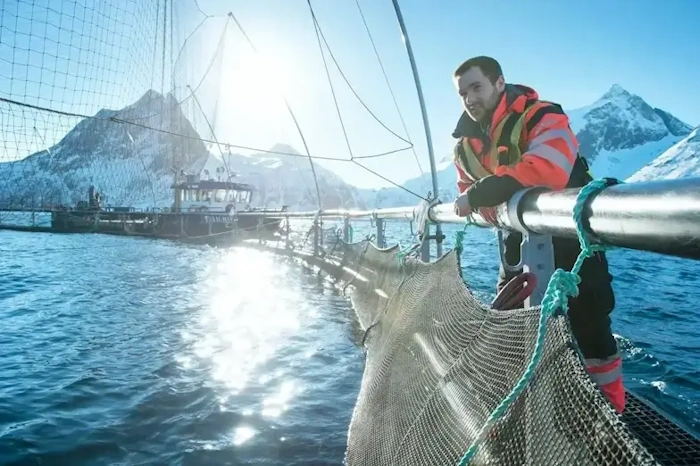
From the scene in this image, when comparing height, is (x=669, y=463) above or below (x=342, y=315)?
above

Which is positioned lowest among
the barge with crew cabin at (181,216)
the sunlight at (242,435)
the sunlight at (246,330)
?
the sunlight at (246,330)

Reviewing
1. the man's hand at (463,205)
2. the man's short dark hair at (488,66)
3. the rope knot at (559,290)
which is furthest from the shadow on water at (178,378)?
the man's short dark hair at (488,66)

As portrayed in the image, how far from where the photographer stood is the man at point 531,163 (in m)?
1.87

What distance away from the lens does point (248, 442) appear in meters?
3.62

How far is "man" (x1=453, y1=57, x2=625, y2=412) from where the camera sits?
187cm

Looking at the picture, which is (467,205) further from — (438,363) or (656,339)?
(656,339)

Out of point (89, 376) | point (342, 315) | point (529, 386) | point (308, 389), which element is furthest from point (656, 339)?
point (89, 376)

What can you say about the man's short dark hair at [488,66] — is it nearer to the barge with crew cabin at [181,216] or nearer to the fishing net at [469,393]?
the fishing net at [469,393]

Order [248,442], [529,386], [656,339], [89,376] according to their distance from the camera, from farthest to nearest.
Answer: [656,339]
[89,376]
[248,442]
[529,386]

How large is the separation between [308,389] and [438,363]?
2861mm

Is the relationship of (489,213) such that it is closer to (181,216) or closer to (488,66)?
(488,66)

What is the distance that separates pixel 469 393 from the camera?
171 centimetres

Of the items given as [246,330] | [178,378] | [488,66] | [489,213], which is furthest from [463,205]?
[246,330]

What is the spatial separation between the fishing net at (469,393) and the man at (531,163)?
1.75 feet
